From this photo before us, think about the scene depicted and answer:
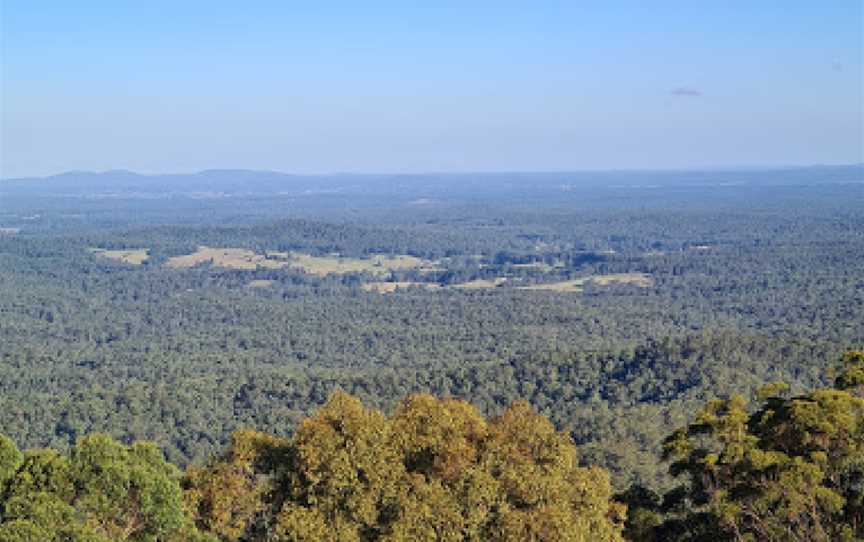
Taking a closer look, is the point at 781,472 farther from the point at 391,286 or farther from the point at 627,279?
the point at 391,286

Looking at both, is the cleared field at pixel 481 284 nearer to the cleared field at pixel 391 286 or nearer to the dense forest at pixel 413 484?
the cleared field at pixel 391 286

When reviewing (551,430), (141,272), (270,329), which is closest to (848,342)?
(270,329)

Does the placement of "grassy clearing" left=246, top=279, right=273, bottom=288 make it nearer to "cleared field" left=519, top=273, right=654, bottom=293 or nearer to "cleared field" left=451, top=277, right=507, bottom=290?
"cleared field" left=451, top=277, right=507, bottom=290

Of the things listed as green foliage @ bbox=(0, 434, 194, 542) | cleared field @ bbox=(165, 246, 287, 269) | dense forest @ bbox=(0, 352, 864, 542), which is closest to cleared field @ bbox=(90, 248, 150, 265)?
cleared field @ bbox=(165, 246, 287, 269)

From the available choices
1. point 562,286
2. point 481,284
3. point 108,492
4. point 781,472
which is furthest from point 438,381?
point 481,284

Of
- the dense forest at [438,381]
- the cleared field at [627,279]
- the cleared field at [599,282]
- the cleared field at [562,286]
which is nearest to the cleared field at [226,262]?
the dense forest at [438,381]

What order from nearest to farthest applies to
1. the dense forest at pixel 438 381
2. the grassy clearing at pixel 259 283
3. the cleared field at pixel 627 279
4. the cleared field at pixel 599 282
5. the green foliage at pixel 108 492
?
the green foliage at pixel 108 492 → the dense forest at pixel 438 381 → the cleared field at pixel 599 282 → the cleared field at pixel 627 279 → the grassy clearing at pixel 259 283
